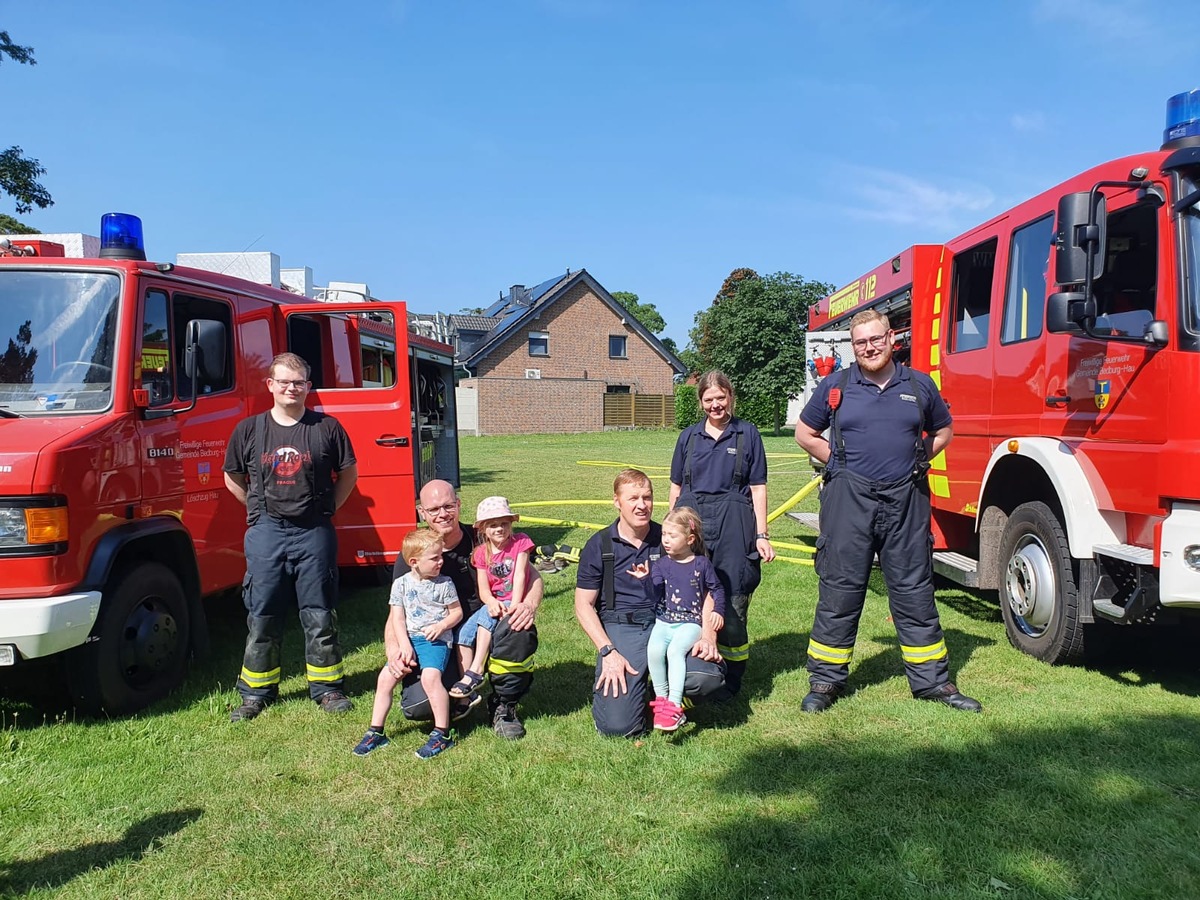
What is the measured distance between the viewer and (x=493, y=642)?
407cm

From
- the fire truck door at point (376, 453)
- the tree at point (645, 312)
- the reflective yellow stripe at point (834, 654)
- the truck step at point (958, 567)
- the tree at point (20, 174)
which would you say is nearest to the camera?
the reflective yellow stripe at point (834, 654)

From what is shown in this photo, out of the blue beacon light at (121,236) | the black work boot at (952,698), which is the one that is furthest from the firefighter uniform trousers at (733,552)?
the blue beacon light at (121,236)

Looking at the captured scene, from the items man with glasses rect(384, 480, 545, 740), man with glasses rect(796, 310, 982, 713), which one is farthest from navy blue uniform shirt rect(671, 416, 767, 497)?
man with glasses rect(384, 480, 545, 740)

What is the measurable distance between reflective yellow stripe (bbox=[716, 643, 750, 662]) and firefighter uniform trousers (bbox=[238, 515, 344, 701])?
203 centimetres

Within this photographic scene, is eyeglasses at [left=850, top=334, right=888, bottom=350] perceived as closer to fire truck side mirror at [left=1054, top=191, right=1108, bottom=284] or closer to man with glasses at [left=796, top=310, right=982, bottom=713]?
man with glasses at [left=796, top=310, right=982, bottom=713]

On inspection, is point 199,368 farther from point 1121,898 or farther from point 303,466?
point 1121,898

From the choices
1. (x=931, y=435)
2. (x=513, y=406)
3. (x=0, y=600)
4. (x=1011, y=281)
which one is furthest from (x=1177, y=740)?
(x=513, y=406)

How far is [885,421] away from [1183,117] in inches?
82.3

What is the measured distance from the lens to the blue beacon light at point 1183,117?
4.09m

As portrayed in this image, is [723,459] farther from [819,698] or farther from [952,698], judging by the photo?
[952,698]

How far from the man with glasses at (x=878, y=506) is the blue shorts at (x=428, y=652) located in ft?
6.04

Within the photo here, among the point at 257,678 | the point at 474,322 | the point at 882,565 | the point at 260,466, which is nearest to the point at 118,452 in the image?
the point at 260,466

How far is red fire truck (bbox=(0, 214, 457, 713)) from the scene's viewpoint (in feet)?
12.2

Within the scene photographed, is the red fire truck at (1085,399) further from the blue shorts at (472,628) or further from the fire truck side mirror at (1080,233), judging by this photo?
the blue shorts at (472,628)
